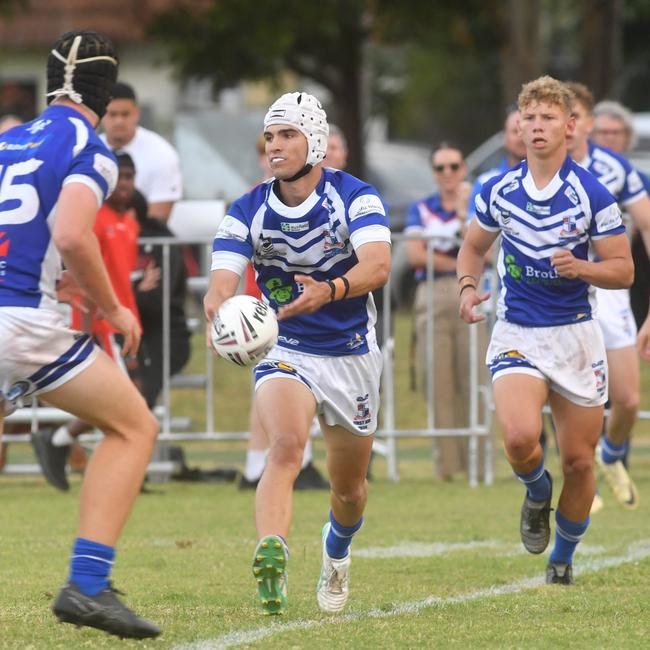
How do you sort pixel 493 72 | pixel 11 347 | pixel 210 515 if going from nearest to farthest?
1. pixel 11 347
2. pixel 210 515
3. pixel 493 72

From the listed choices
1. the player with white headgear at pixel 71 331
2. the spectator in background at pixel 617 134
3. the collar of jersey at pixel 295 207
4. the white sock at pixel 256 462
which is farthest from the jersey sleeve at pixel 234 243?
the spectator in background at pixel 617 134

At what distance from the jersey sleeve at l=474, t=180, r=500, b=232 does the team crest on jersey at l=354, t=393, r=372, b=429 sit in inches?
47.8

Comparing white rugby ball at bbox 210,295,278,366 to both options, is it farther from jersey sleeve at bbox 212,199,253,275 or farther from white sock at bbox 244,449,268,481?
white sock at bbox 244,449,268,481

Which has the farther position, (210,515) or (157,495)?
(157,495)

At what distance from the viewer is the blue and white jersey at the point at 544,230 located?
25.0 ft

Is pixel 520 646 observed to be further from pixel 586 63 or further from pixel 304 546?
pixel 586 63

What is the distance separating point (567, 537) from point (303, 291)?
6.19ft

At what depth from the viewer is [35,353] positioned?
5949 millimetres

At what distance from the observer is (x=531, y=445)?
752 centimetres

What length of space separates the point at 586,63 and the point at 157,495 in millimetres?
14123

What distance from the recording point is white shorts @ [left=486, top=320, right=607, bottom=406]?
7.67m

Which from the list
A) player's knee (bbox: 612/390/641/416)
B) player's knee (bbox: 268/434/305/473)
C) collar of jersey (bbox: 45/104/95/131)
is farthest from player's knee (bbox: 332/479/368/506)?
player's knee (bbox: 612/390/641/416)

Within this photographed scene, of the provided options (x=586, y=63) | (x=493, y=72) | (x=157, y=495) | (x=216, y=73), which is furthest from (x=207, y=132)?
(x=493, y=72)

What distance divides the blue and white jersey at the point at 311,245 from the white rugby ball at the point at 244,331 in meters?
0.40
